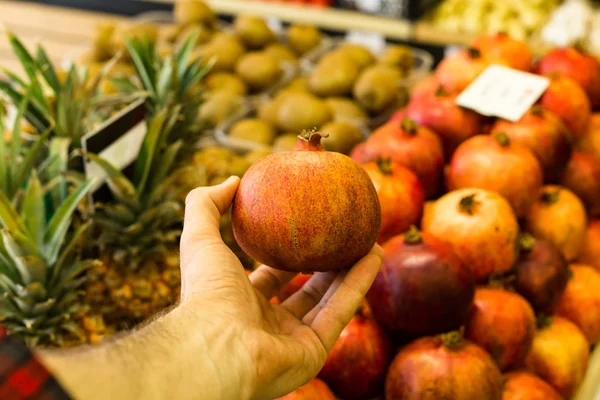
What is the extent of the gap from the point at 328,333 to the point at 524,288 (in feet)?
2.12

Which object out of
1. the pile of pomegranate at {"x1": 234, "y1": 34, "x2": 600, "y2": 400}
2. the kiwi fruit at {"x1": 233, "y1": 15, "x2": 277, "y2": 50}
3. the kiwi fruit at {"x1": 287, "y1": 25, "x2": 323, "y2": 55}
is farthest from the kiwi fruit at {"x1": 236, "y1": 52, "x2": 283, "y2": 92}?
the pile of pomegranate at {"x1": 234, "y1": 34, "x2": 600, "y2": 400}

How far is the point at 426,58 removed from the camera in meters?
3.29

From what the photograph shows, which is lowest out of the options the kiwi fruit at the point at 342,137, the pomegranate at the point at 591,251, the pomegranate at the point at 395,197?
the pomegranate at the point at 591,251

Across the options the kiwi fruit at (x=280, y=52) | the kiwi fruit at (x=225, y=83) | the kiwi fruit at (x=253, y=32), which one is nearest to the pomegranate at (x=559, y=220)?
the kiwi fruit at (x=225, y=83)

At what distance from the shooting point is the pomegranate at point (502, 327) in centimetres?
131

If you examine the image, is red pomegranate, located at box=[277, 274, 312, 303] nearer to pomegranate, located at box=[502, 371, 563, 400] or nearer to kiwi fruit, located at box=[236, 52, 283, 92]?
pomegranate, located at box=[502, 371, 563, 400]

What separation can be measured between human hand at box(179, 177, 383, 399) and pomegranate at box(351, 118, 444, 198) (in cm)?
54

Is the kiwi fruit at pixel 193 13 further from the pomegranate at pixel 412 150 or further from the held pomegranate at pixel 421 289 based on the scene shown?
the held pomegranate at pixel 421 289

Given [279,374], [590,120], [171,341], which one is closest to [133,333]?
[171,341]

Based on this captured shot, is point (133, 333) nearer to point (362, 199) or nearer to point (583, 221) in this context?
point (362, 199)

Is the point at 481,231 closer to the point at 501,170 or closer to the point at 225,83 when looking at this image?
the point at 501,170

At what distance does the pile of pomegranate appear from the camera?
1137mm

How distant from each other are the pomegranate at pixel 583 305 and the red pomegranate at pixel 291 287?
2.52ft

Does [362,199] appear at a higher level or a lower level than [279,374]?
higher
